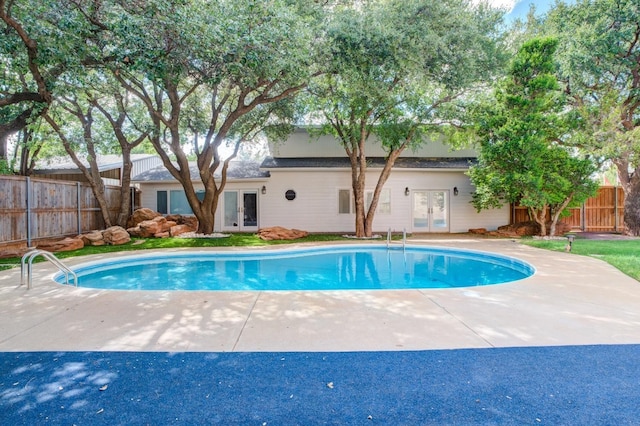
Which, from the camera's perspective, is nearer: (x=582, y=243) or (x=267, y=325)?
(x=267, y=325)

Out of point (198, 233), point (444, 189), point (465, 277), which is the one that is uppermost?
point (444, 189)

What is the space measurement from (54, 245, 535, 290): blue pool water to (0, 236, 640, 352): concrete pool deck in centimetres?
192

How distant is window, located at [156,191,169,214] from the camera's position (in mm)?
15727

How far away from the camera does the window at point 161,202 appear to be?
1573 centimetres

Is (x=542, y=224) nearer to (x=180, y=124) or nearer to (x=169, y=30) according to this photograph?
(x=169, y=30)

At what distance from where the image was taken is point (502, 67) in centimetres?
1134

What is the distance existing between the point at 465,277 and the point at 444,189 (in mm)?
7900

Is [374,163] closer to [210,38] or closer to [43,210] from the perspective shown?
[210,38]

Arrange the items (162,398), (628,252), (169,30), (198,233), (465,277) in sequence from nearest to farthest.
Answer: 1. (162,398)
2. (169,30)
3. (465,277)
4. (628,252)
5. (198,233)

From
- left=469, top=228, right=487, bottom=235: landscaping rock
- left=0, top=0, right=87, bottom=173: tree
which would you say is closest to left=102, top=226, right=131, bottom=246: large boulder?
left=0, top=0, right=87, bottom=173: tree

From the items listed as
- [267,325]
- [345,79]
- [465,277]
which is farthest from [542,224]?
[267,325]

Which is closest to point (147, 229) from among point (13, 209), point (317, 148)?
point (13, 209)

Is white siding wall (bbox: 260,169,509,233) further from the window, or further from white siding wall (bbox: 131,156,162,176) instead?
white siding wall (bbox: 131,156,162,176)

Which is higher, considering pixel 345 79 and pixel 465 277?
pixel 345 79
